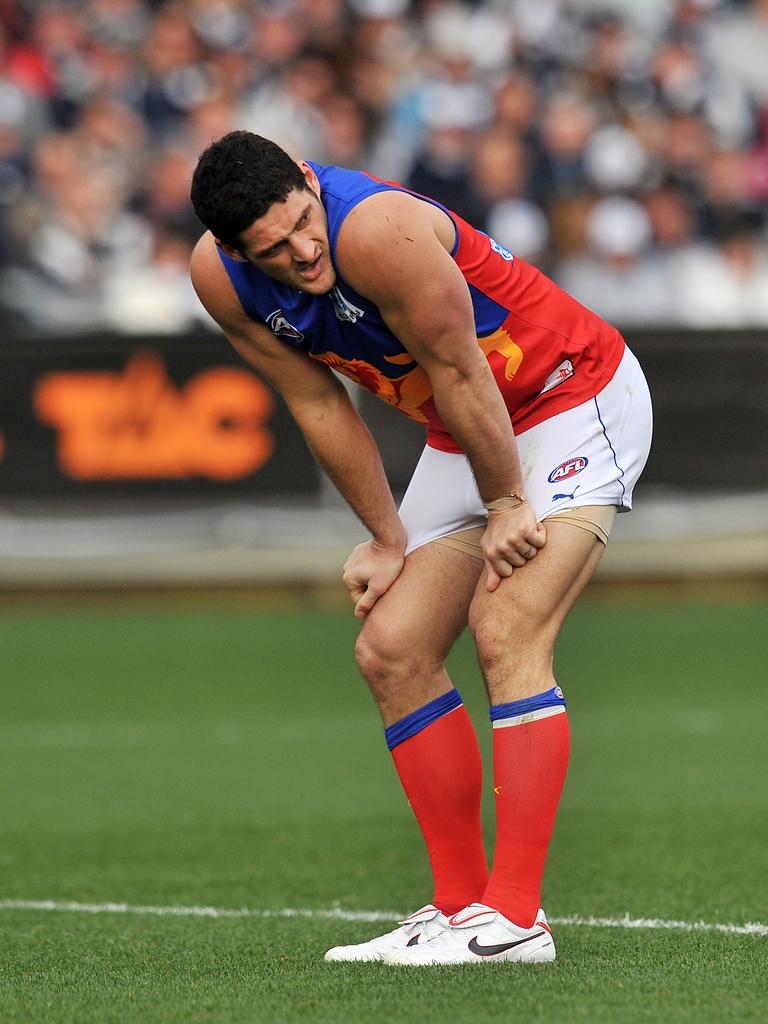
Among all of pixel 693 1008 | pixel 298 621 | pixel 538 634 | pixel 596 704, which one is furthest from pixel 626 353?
pixel 298 621

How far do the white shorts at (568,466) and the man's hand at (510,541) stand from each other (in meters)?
0.11

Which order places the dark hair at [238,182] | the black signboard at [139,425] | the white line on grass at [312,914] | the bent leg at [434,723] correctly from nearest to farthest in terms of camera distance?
the dark hair at [238,182]
the bent leg at [434,723]
the white line on grass at [312,914]
the black signboard at [139,425]

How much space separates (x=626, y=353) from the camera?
4.65 meters

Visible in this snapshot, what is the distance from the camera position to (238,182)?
12.6ft

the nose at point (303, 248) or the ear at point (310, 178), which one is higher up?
the ear at point (310, 178)

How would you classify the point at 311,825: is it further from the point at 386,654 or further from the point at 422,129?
the point at 422,129

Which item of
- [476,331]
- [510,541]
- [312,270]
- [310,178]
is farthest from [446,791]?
[310,178]

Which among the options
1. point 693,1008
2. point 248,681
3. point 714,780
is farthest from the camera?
point 248,681

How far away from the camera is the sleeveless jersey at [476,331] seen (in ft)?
13.6

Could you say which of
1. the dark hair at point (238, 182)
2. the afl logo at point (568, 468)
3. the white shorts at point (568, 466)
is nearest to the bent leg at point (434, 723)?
the white shorts at point (568, 466)

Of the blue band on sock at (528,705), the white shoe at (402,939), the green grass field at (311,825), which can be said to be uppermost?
the blue band on sock at (528,705)

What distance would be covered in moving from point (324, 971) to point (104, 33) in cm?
1288

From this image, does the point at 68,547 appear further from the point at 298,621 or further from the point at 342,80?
the point at 342,80

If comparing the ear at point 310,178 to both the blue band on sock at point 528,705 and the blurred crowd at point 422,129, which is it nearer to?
the blue band on sock at point 528,705
